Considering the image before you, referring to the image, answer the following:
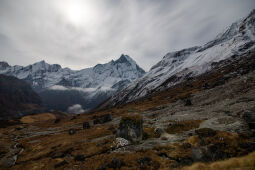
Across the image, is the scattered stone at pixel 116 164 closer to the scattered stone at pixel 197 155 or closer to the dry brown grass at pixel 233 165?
the dry brown grass at pixel 233 165

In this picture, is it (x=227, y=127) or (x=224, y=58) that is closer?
(x=227, y=127)

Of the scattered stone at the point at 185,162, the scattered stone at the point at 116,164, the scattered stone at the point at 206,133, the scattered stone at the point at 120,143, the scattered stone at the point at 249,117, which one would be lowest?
the scattered stone at the point at 185,162

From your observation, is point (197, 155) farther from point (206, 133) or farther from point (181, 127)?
point (181, 127)

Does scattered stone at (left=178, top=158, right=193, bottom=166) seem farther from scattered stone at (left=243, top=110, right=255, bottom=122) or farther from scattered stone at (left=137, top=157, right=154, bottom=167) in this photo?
scattered stone at (left=243, top=110, right=255, bottom=122)

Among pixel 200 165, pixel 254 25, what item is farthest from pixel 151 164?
pixel 254 25

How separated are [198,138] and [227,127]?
6017 millimetres

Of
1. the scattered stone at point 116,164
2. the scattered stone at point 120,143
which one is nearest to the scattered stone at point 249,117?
the scattered stone at point 120,143

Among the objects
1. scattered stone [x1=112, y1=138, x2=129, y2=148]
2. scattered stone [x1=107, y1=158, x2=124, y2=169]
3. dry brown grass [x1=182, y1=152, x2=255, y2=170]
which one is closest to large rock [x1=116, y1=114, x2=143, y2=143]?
scattered stone [x1=112, y1=138, x2=129, y2=148]

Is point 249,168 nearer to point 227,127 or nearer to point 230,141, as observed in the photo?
point 230,141

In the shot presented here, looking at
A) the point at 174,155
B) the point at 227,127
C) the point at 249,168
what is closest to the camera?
the point at 249,168

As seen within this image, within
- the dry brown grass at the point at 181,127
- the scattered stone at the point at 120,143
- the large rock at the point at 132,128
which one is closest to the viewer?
the scattered stone at the point at 120,143

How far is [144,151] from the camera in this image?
19.8 meters

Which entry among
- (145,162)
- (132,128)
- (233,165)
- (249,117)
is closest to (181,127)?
(132,128)

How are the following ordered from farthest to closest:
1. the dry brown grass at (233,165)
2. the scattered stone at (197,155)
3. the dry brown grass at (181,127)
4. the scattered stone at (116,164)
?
the dry brown grass at (181,127) → the scattered stone at (116,164) → the scattered stone at (197,155) → the dry brown grass at (233,165)
